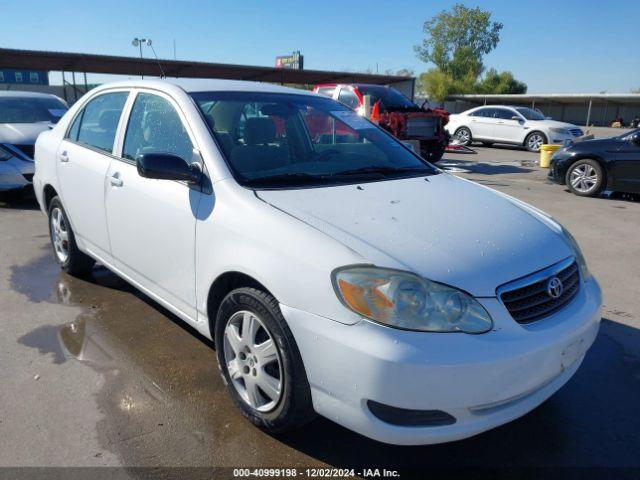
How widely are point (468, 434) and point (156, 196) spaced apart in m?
2.07

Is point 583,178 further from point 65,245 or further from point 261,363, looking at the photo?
point 261,363

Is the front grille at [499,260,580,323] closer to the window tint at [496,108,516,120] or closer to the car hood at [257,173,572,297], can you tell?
the car hood at [257,173,572,297]

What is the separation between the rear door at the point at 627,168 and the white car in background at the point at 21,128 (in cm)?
923

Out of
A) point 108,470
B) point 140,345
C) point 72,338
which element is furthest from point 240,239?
point 72,338

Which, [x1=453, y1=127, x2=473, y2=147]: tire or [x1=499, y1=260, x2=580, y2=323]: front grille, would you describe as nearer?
[x1=499, y1=260, x2=580, y2=323]: front grille

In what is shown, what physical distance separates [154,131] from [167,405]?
166cm

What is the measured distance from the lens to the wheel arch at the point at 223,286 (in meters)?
2.36

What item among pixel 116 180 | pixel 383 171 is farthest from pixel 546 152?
pixel 116 180

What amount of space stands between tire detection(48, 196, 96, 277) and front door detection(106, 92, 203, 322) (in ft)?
3.34

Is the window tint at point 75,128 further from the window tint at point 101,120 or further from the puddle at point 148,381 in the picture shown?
the puddle at point 148,381

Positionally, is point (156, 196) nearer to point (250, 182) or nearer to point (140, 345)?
point (250, 182)

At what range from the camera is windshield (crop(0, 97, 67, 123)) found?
8320mm

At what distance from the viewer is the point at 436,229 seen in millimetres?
2352

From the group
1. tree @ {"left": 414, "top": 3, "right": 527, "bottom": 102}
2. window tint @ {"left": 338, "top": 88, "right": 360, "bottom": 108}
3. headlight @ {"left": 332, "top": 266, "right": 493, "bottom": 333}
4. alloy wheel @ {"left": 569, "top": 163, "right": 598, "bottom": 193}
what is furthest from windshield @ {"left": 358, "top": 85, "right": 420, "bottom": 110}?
tree @ {"left": 414, "top": 3, "right": 527, "bottom": 102}
